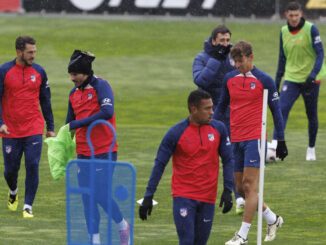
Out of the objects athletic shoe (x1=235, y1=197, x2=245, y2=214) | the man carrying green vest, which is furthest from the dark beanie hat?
the man carrying green vest

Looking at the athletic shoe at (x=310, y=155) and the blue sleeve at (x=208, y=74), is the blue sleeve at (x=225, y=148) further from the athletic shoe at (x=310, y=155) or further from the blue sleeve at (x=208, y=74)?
the athletic shoe at (x=310, y=155)

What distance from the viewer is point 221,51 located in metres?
12.2

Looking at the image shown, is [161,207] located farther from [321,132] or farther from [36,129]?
[321,132]

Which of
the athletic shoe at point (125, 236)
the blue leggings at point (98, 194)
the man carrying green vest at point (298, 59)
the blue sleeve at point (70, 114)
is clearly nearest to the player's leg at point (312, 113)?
the man carrying green vest at point (298, 59)

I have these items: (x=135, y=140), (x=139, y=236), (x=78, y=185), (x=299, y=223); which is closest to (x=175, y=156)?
(x=78, y=185)

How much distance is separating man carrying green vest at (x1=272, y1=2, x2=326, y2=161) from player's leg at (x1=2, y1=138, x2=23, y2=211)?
17.1 feet

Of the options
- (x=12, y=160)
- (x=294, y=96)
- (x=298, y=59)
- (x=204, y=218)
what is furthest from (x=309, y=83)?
(x=204, y=218)

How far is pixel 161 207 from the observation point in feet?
42.2

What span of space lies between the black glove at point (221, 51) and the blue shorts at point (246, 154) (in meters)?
1.77

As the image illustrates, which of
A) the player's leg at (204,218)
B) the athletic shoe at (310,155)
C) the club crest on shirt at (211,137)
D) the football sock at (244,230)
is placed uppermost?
the club crest on shirt at (211,137)

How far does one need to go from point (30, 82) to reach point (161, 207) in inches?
100.0

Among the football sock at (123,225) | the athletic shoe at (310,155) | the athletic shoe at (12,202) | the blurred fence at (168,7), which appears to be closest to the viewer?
the football sock at (123,225)

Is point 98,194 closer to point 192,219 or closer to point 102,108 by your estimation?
point 192,219

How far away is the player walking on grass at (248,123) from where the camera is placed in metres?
10.5
